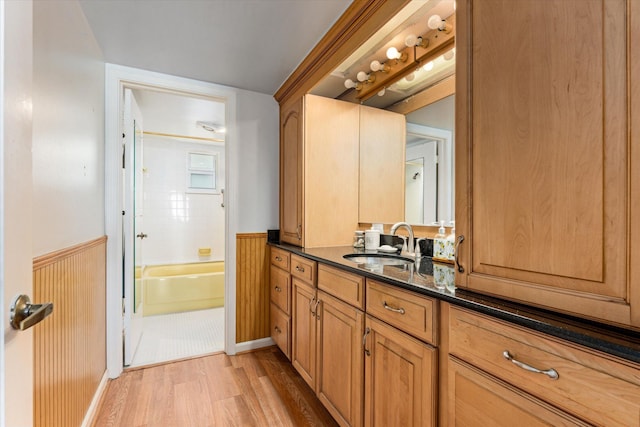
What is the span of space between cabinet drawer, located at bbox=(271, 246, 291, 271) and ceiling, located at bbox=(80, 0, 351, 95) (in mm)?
1372

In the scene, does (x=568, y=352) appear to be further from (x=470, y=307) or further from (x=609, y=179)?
(x=609, y=179)

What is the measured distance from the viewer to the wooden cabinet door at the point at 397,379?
1.04 m

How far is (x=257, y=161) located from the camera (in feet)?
8.75

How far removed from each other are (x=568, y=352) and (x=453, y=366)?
0.35 meters

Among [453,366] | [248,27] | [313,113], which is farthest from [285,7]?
[453,366]

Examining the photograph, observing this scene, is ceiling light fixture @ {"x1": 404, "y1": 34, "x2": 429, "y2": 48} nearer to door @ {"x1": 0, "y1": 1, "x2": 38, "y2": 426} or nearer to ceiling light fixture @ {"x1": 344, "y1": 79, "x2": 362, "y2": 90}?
ceiling light fixture @ {"x1": 344, "y1": 79, "x2": 362, "y2": 90}

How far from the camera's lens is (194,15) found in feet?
5.32

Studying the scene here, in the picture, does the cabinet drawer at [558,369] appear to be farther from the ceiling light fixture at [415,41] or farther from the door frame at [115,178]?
the door frame at [115,178]

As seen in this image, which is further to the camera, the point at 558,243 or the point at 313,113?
the point at 313,113

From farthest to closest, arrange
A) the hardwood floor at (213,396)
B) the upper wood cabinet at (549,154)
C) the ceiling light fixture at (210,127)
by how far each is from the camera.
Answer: the ceiling light fixture at (210,127), the hardwood floor at (213,396), the upper wood cabinet at (549,154)

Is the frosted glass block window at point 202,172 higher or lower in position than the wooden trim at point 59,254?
higher

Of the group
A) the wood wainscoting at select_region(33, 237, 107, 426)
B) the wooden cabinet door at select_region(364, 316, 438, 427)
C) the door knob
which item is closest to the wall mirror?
the wooden cabinet door at select_region(364, 316, 438, 427)

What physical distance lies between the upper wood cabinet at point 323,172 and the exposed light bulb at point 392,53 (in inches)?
22.3

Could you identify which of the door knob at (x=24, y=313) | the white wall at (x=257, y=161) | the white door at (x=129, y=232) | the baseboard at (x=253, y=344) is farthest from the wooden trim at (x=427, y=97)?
the baseboard at (x=253, y=344)
